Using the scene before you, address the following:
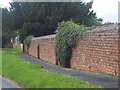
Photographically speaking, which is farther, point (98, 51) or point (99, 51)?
point (98, 51)

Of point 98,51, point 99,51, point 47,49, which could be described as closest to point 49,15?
point 47,49

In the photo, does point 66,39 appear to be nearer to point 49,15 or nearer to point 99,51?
point 99,51

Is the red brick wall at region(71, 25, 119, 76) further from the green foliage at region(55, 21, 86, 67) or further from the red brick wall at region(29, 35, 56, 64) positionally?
the red brick wall at region(29, 35, 56, 64)

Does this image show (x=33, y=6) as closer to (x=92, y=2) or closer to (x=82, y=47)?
(x=92, y=2)

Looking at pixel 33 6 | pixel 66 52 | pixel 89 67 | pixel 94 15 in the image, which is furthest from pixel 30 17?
pixel 89 67

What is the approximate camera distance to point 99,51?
15289 millimetres

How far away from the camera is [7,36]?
76.9 m

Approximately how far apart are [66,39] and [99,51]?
478 centimetres

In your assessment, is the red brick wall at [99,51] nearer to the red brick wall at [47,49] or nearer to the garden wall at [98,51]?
the garden wall at [98,51]

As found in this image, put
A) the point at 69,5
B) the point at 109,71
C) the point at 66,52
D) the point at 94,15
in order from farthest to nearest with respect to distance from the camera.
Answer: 1. the point at 94,15
2. the point at 69,5
3. the point at 66,52
4. the point at 109,71

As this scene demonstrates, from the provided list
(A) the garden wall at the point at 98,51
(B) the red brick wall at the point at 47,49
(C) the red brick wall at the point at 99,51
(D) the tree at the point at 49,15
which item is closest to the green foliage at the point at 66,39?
(A) the garden wall at the point at 98,51

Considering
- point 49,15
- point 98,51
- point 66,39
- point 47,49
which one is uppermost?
point 49,15

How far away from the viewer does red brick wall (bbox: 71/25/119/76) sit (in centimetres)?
1371

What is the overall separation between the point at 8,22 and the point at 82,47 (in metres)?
32.7
